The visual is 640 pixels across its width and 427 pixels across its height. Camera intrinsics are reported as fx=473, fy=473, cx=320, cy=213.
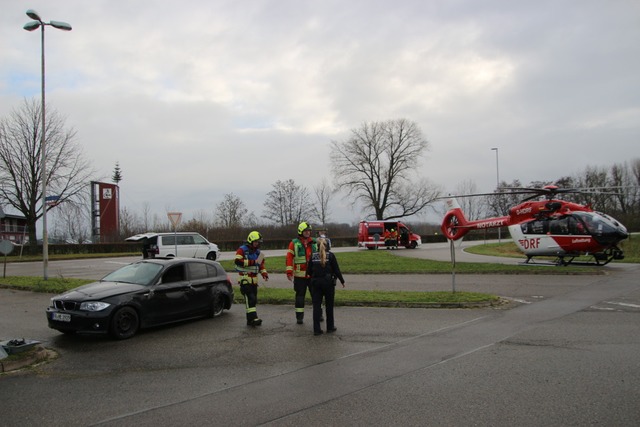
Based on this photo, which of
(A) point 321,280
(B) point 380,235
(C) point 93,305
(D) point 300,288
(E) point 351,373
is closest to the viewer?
(E) point 351,373

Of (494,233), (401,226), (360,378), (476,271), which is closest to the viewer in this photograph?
(360,378)

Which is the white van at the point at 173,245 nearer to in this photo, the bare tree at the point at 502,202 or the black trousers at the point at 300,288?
the black trousers at the point at 300,288

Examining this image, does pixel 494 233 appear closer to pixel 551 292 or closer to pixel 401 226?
pixel 401 226

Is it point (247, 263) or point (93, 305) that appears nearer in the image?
point (93, 305)

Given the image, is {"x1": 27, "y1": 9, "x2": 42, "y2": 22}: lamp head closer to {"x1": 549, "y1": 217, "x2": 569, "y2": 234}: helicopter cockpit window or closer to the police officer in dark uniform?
the police officer in dark uniform

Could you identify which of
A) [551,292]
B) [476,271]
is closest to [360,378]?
[551,292]

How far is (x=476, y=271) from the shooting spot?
65.1ft

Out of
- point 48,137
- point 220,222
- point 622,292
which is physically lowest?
point 622,292

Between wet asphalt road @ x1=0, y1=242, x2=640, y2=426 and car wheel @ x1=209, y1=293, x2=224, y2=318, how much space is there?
0.70ft

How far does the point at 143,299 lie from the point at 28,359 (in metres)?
2.23

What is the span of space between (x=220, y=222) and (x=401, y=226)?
31998 mm

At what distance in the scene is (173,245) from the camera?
28.3 metres

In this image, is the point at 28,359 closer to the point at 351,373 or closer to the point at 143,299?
the point at 143,299

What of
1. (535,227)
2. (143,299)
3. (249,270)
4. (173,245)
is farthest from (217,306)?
(173,245)
